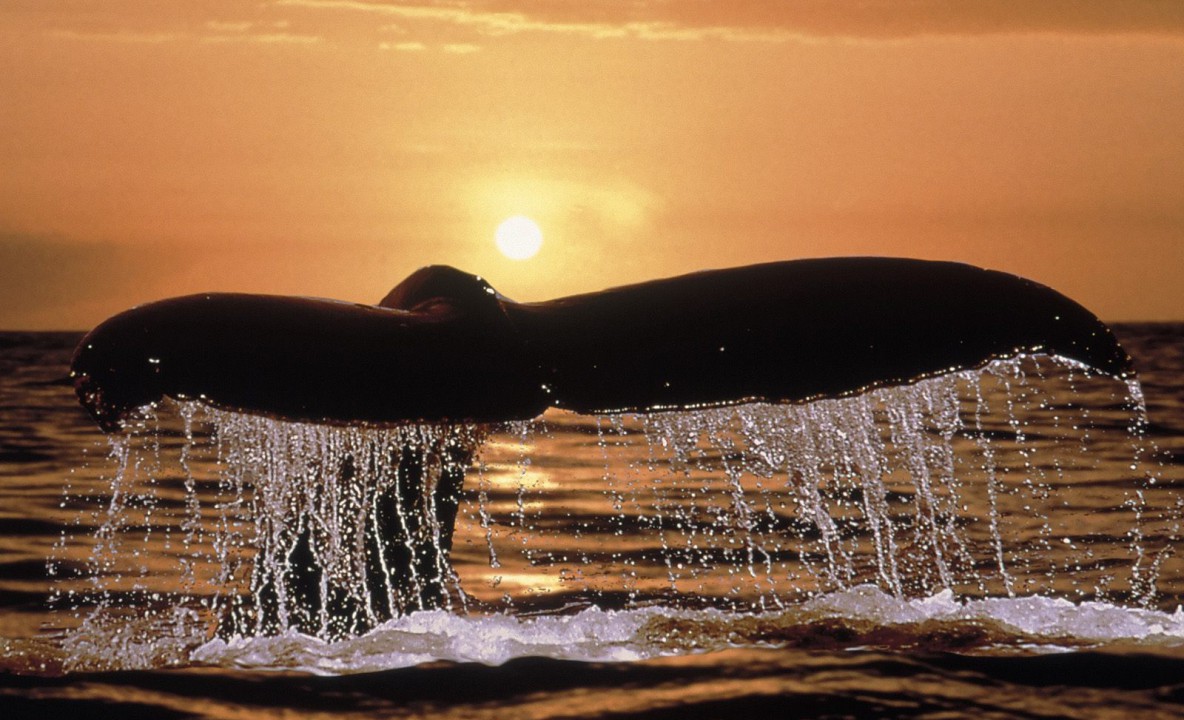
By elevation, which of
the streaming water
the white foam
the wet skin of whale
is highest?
the wet skin of whale

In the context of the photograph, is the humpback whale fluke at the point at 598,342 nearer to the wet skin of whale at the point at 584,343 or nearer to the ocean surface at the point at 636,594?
the wet skin of whale at the point at 584,343

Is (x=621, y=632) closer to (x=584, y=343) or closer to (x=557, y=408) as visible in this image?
(x=557, y=408)

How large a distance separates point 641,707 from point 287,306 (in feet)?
7.06

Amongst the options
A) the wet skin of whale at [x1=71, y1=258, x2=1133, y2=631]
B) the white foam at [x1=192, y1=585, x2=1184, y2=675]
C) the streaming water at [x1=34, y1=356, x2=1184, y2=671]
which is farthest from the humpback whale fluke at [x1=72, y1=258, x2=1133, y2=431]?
the white foam at [x1=192, y1=585, x2=1184, y2=675]

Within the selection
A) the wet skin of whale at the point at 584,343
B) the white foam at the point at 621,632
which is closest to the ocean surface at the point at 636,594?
the white foam at the point at 621,632

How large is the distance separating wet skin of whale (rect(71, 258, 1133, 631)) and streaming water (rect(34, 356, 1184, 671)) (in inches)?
5.1

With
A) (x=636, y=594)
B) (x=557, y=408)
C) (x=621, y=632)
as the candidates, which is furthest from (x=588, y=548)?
(x=557, y=408)

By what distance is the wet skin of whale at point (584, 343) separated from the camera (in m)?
5.30

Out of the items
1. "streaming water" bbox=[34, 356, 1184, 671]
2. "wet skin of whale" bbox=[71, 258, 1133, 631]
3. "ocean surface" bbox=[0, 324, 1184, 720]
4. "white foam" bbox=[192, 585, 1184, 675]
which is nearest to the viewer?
"wet skin of whale" bbox=[71, 258, 1133, 631]

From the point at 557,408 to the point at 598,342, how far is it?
62.3 inches

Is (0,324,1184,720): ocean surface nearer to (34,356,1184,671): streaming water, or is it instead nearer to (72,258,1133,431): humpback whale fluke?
(34,356,1184,671): streaming water

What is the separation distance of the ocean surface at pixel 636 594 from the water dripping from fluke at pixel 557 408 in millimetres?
45

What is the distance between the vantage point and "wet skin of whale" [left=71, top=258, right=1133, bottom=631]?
17.4 feet

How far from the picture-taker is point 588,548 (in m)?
12.2
